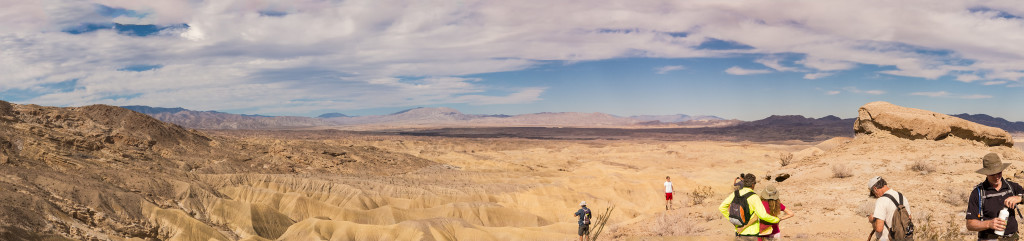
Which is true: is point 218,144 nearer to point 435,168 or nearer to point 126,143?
point 126,143

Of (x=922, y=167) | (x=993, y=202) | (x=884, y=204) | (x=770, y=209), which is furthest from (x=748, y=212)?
(x=922, y=167)

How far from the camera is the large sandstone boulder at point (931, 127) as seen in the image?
22062 millimetres

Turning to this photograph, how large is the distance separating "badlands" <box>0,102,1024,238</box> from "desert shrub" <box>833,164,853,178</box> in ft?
0.16

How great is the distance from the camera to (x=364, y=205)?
114 feet

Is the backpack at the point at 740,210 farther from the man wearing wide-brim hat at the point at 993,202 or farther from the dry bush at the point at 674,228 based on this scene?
the dry bush at the point at 674,228

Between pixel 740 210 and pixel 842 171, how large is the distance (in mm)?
14655

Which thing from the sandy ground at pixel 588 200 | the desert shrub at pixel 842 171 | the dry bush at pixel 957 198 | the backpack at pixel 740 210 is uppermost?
the backpack at pixel 740 210

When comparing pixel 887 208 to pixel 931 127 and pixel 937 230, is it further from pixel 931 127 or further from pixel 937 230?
pixel 931 127

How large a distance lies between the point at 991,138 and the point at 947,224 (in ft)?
43.1

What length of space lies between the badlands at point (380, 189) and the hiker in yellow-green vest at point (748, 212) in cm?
459

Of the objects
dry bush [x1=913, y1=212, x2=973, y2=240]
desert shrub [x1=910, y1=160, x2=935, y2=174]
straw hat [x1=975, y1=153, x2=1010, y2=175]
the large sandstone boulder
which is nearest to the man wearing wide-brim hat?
straw hat [x1=975, y1=153, x2=1010, y2=175]

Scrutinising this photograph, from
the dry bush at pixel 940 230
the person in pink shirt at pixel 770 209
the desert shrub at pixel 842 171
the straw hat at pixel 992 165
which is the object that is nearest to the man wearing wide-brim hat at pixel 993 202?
the straw hat at pixel 992 165

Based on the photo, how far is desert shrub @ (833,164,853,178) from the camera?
1961 cm

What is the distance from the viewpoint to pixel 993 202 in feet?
20.7
